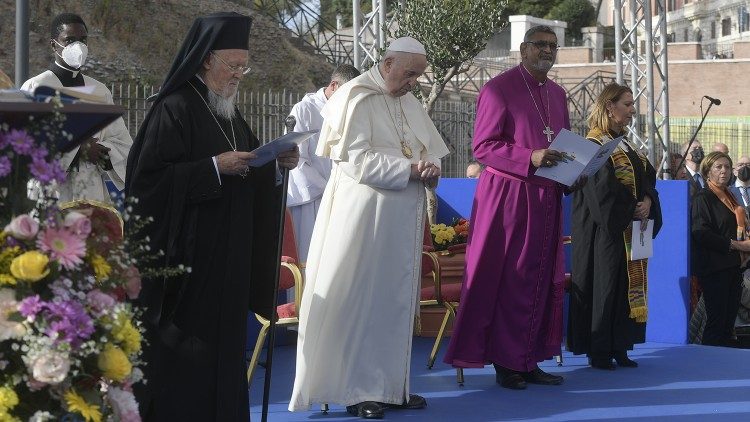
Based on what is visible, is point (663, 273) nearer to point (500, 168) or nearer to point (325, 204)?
point (500, 168)

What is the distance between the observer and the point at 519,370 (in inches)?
301

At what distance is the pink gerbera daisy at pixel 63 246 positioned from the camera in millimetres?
3422

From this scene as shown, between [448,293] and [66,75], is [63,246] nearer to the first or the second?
[66,75]

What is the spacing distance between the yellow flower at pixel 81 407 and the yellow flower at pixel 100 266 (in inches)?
13.9

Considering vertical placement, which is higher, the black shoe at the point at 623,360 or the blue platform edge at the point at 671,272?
the blue platform edge at the point at 671,272

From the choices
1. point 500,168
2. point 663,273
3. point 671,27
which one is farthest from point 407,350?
point 671,27

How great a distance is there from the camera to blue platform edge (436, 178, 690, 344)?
9.89 m

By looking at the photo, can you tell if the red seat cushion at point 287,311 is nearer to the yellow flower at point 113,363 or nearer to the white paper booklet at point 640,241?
the white paper booklet at point 640,241

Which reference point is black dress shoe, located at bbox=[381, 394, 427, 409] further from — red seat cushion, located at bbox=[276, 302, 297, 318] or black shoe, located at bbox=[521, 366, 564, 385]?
black shoe, located at bbox=[521, 366, 564, 385]

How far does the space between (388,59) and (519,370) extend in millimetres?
2196

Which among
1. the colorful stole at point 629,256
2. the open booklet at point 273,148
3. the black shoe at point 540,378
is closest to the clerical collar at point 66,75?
the open booklet at point 273,148

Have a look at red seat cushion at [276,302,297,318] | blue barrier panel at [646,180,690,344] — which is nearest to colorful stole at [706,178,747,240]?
blue barrier panel at [646,180,690,344]

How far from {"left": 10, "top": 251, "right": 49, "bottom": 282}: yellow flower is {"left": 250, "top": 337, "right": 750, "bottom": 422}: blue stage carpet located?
3.51m

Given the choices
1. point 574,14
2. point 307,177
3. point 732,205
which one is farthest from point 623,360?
point 574,14
